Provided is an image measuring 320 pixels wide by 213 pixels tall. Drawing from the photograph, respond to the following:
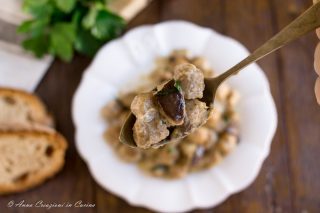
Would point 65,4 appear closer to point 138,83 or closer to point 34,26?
point 34,26

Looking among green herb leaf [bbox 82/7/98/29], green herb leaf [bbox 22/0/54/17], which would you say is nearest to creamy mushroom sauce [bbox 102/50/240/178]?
green herb leaf [bbox 82/7/98/29]

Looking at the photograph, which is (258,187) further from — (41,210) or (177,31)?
(41,210)

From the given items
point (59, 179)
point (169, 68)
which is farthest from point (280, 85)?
point (59, 179)

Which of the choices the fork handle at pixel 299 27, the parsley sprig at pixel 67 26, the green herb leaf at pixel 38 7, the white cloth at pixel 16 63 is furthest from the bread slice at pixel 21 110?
the fork handle at pixel 299 27

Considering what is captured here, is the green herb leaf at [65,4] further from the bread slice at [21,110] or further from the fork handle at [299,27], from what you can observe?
the fork handle at [299,27]

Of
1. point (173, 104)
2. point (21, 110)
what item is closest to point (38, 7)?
point (21, 110)

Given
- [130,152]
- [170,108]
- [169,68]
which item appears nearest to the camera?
[170,108]
